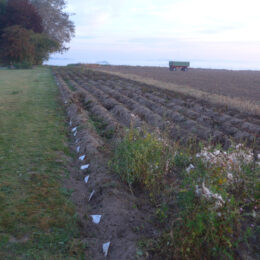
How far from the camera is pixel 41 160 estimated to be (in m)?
5.77

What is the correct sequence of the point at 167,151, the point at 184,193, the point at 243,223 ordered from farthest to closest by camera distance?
the point at 167,151, the point at 243,223, the point at 184,193

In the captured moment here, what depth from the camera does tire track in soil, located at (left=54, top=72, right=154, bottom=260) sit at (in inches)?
127

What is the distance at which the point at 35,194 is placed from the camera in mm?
4363

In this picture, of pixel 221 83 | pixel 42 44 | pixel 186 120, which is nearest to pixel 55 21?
pixel 42 44

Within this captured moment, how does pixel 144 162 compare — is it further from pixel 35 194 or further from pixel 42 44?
pixel 42 44

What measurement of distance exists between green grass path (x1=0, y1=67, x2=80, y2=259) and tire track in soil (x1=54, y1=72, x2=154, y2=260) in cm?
17

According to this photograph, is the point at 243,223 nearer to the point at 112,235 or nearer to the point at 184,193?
the point at 184,193

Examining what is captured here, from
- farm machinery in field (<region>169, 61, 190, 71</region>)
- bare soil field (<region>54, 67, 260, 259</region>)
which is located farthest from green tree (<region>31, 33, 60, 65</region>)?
bare soil field (<region>54, 67, 260, 259</region>)

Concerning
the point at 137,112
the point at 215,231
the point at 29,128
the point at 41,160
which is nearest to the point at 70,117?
the point at 29,128

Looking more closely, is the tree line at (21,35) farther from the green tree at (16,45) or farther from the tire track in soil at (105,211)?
the tire track in soil at (105,211)

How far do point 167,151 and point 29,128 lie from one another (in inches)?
188

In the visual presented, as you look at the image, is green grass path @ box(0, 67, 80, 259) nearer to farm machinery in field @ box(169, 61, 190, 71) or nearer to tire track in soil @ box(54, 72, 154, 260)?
tire track in soil @ box(54, 72, 154, 260)

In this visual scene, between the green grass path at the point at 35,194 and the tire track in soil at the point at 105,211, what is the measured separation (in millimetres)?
173

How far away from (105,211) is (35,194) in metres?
1.18
